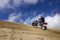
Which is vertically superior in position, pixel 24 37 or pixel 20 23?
pixel 20 23

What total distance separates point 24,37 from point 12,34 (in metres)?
1.00

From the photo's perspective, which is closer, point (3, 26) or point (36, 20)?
point (3, 26)

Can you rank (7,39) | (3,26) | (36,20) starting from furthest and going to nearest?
(36,20) < (3,26) < (7,39)

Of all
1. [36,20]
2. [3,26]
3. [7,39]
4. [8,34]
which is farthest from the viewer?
[36,20]

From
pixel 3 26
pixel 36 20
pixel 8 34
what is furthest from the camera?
pixel 36 20

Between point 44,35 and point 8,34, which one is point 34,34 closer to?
point 44,35

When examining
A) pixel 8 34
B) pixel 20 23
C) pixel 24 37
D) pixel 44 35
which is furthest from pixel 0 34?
pixel 20 23

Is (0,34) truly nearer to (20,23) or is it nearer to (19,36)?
(19,36)

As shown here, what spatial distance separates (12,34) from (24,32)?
1.25 metres

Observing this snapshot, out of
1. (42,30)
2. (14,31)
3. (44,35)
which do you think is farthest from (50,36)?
(14,31)

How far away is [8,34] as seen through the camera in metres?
14.6

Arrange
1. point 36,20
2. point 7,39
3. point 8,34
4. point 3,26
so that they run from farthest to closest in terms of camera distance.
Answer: point 36,20 < point 3,26 < point 8,34 < point 7,39

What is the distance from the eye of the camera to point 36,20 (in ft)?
61.2

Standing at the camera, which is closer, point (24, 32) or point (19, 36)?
point (19, 36)
